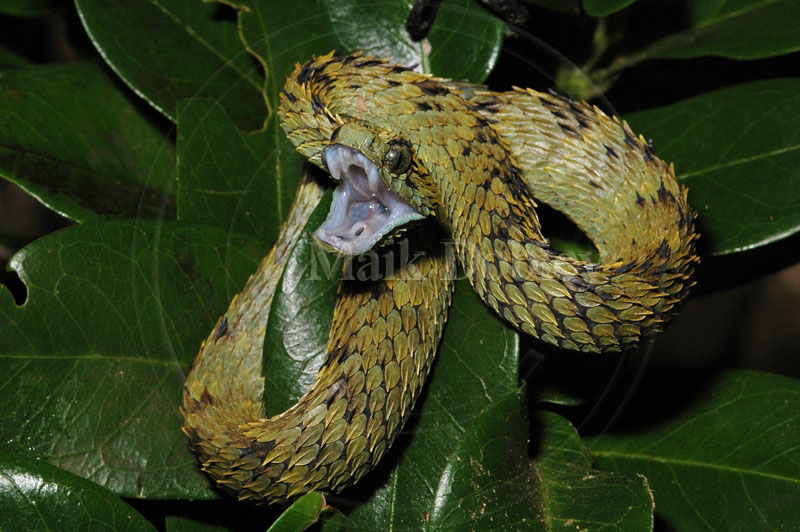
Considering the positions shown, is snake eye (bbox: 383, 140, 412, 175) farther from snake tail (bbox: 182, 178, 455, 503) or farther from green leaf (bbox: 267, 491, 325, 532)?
green leaf (bbox: 267, 491, 325, 532)

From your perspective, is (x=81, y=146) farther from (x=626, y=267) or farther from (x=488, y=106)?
(x=626, y=267)

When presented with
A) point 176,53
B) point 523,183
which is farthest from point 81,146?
point 523,183

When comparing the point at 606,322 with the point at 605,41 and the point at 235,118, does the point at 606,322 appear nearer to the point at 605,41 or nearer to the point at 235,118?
the point at 605,41

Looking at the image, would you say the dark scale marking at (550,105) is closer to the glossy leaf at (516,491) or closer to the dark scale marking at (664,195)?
the dark scale marking at (664,195)

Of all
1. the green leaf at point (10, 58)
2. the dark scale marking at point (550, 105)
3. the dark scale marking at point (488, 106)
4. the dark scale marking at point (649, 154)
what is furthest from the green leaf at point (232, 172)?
the green leaf at point (10, 58)

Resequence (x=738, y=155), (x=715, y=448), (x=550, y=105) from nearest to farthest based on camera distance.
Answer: (x=550, y=105) < (x=715, y=448) < (x=738, y=155)

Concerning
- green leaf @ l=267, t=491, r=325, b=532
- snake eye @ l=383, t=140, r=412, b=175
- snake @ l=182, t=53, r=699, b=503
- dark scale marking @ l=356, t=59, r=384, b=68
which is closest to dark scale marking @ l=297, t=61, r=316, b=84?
snake @ l=182, t=53, r=699, b=503
